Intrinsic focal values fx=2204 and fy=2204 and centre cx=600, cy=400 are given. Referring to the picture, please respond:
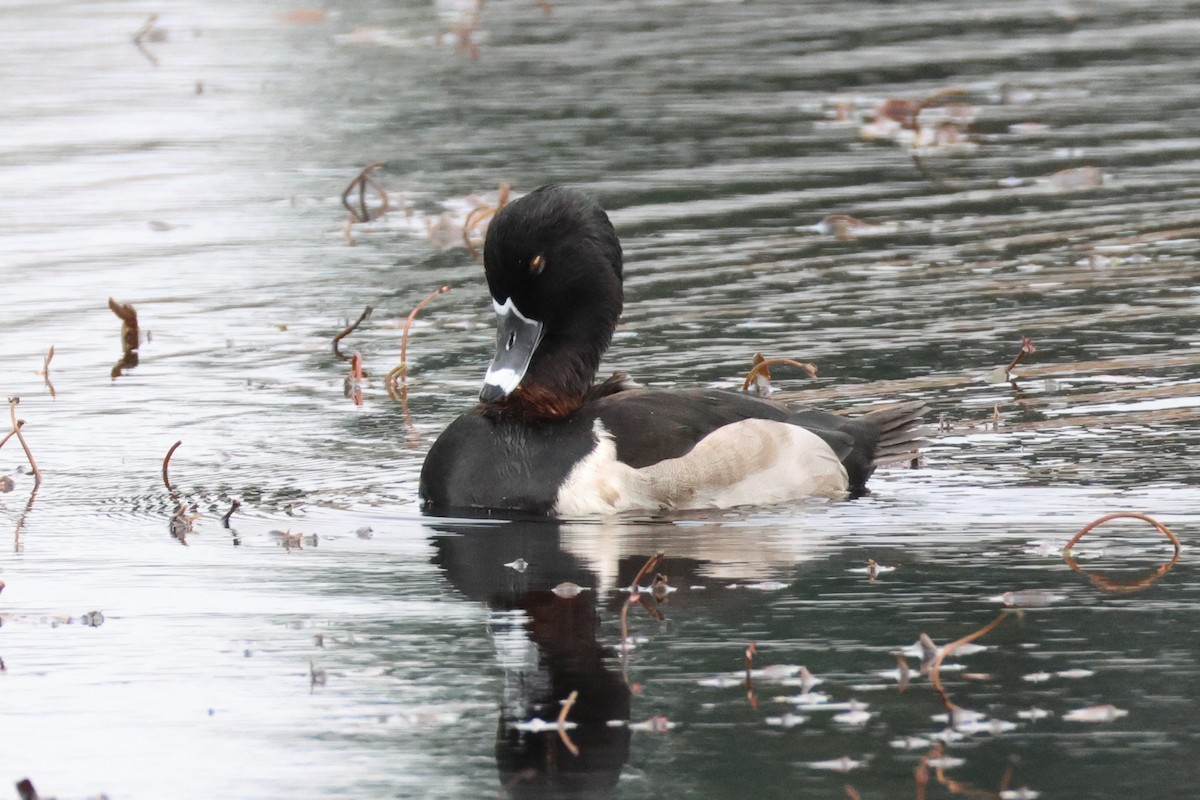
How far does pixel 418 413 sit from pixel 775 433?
7.63 feet

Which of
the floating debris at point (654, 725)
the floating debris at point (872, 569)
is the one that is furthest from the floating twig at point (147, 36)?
the floating debris at point (654, 725)

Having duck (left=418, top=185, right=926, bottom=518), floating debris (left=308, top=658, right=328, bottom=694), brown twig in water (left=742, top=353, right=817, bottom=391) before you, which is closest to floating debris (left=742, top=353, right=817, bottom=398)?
brown twig in water (left=742, top=353, right=817, bottom=391)

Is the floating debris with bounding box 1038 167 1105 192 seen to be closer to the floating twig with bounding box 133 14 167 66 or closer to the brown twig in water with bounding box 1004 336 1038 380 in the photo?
the brown twig in water with bounding box 1004 336 1038 380

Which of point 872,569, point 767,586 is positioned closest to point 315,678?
point 767,586

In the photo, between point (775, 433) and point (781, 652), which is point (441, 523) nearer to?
point (775, 433)

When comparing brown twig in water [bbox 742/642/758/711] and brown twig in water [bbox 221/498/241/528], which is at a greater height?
brown twig in water [bbox 221/498/241/528]

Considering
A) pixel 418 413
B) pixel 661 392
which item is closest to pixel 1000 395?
pixel 661 392

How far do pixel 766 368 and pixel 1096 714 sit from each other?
16.2 ft

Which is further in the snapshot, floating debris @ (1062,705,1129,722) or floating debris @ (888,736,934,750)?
floating debris @ (1062,705,1129,722)

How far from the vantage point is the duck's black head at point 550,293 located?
31.8ft

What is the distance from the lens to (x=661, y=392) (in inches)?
389

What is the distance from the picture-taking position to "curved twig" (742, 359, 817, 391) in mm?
10845

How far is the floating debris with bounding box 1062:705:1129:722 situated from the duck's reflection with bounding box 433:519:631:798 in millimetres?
1309

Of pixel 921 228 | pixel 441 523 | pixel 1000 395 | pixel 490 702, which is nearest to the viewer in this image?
pixel 490 702
